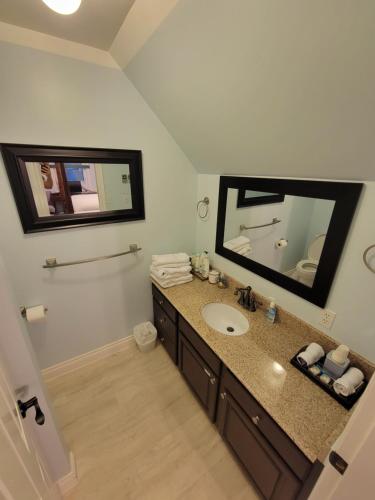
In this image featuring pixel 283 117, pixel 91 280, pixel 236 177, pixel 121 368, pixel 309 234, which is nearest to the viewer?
pixel 283 117

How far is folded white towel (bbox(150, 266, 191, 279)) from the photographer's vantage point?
1.79 meters

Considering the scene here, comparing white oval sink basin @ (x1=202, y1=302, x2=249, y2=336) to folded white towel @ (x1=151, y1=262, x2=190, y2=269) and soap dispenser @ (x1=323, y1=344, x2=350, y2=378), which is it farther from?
soap dispenser @ (x1=323, y1=344, x2=350, y2=378)

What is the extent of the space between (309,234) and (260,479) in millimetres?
1336

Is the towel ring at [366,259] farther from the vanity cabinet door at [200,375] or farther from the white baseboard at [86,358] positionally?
the white baseboard at [86,358]

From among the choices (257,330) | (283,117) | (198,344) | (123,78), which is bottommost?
(198,344)

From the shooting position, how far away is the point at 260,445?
1014 millimetres

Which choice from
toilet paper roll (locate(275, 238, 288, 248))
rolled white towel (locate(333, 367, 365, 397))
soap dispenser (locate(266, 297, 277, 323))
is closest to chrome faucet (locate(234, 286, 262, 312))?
soap dispenser (locate(266, 297, 277, 323))

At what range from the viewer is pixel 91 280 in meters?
1.73

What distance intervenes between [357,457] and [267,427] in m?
0.57

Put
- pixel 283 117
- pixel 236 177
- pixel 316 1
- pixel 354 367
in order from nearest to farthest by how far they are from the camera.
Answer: pixel 316 1 → pixel 283 117 → pixel 354 367 → pixel 236 177

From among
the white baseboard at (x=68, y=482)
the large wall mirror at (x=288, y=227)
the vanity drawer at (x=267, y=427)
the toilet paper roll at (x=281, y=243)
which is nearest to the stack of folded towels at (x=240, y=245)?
the large wall mirror at (x=288, y=227)

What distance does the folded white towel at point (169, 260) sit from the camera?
1833 mm

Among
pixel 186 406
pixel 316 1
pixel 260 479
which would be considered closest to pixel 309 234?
Answer: pixel 316 1

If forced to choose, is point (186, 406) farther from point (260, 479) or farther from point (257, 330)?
point (257, 330)
